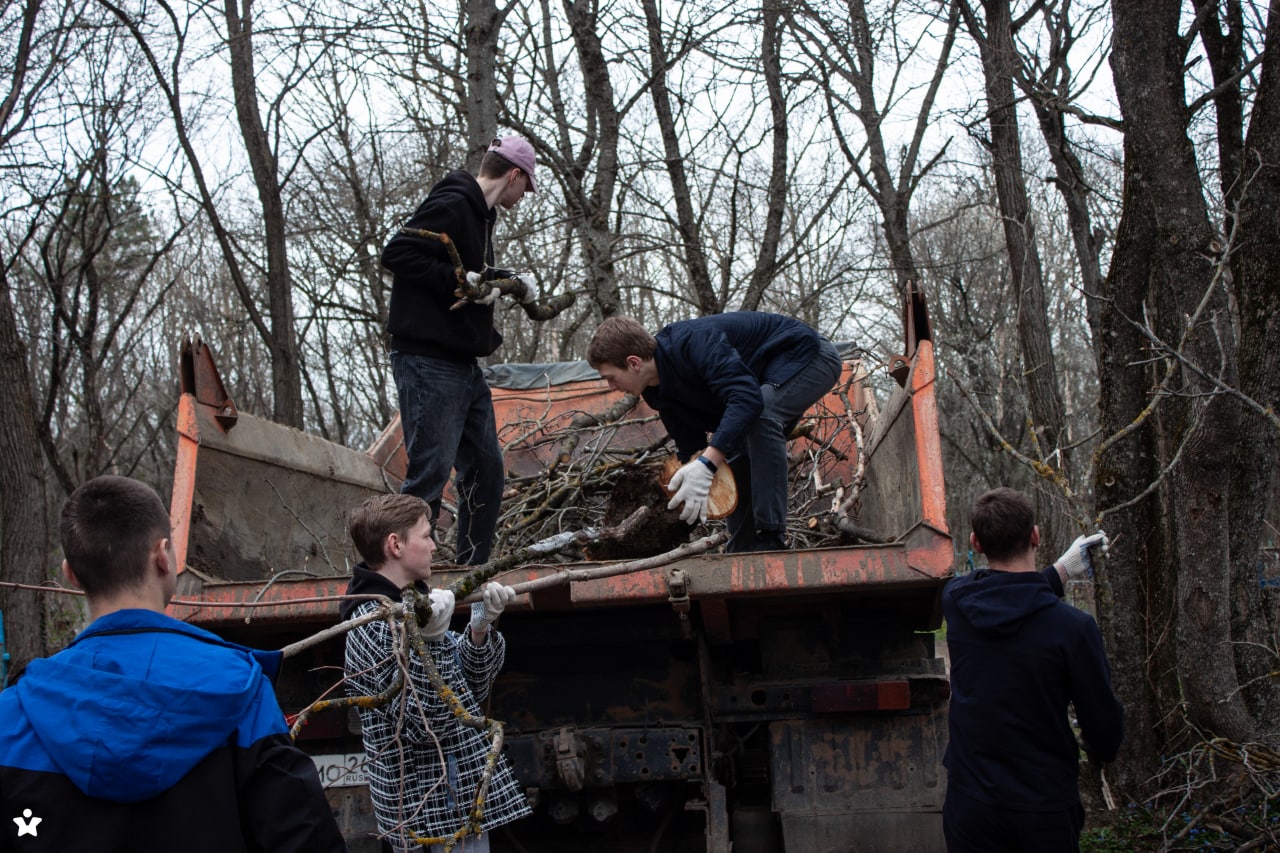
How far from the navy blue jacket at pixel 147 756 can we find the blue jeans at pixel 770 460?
7.89 ft

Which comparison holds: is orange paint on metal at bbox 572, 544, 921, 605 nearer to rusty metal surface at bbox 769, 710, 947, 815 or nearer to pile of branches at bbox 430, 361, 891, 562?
rusty metal surface at bbox 769, 710, 947, 815

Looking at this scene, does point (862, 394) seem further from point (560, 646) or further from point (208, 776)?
point (208, 776)

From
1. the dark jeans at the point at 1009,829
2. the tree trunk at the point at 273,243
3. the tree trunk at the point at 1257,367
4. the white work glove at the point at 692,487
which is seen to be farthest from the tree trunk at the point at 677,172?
the dark jeans at the point at 1009,829

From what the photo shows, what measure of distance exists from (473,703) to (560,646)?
838 mm

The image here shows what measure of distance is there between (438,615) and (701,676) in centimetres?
105

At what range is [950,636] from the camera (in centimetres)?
295

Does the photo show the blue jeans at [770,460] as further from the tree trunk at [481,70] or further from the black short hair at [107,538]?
the tree trunk at [481,70]

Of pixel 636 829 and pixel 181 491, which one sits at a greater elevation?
pixel 181 491

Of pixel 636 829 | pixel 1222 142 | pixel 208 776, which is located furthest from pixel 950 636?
pixel 1222 142

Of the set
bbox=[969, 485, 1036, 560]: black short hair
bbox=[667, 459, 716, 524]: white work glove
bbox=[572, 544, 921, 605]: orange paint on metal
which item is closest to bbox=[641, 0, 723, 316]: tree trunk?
bbox=[667, 459, 716, 524]: white work glove

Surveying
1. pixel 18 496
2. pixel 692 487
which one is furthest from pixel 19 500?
pixel 692 487

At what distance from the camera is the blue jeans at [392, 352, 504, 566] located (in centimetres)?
411

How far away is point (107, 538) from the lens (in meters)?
1.81

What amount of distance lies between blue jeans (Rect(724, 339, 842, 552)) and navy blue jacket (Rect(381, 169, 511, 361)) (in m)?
1.14
